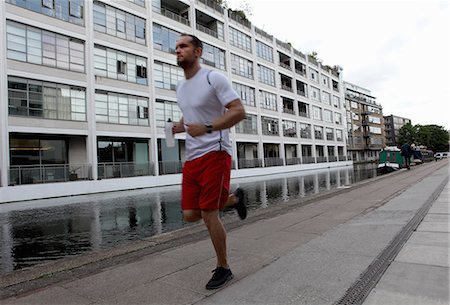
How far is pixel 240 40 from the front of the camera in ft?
127

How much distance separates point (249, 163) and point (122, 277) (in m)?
32.6

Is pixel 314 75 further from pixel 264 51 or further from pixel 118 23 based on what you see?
pixel 118 23

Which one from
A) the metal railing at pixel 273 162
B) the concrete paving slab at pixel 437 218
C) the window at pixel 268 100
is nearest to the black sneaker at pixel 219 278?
the concrete paving slab at pixel 437 218

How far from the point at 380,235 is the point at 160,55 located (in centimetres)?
2644

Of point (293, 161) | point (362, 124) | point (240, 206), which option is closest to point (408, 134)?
point (362, 124)

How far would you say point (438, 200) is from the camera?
6.93 metres

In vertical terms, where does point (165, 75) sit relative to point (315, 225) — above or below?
above

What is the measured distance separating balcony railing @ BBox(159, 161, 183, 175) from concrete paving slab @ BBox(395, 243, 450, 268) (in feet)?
76.9

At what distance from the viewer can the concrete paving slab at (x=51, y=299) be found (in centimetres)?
261

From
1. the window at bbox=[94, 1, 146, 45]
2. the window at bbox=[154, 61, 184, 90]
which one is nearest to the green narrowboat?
the window at bbox=[154, 61, 184, 90]

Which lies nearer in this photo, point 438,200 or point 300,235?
point 300,235

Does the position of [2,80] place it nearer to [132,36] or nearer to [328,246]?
[132,36]

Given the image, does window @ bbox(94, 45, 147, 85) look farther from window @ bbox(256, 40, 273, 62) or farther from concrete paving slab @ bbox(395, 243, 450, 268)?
concrete paving slab @ bbox(395, 243, 450, 268)

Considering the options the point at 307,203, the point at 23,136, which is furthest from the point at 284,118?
the point at 307,203
